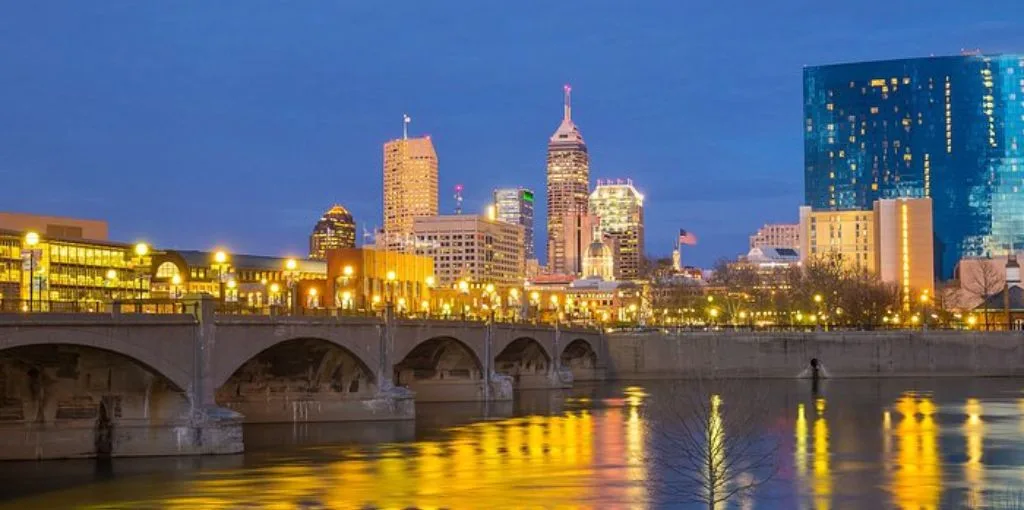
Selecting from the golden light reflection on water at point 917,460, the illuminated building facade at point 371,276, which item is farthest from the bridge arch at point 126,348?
the illuminated building facade at point 371,276

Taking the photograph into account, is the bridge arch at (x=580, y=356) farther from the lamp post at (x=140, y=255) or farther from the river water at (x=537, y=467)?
the river water at (x=537, y=467)

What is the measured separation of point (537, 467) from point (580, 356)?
87.4 m

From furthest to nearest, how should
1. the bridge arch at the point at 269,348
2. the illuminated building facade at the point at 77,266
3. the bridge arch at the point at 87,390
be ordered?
1. the illuminated building facade at the point at 77,266
2. the bridge arch at the point at 269,348
3. the bridge arch at the point at 87,390

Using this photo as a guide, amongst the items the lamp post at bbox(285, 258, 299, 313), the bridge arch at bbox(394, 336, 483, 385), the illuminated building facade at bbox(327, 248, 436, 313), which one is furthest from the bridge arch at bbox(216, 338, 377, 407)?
the illuminated building facade at bbox(327, 248, 436, 313)

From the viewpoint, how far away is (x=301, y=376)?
8425cm

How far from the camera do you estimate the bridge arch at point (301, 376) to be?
8106 centimetres

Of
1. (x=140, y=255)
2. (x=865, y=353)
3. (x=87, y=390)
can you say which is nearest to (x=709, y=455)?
(x=87, y=390)

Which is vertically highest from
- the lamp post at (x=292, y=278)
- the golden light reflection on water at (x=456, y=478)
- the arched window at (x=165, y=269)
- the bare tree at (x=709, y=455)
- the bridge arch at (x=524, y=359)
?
the arched window at (x=165, y=269)

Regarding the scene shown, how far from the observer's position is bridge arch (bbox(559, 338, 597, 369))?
14675cm

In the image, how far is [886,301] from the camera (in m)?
193

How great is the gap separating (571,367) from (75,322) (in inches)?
3709

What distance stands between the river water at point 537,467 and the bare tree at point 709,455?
485 millimetres

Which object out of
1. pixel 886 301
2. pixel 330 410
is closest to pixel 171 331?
pixel 330 410

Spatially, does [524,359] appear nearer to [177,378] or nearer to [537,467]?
[537,467]
